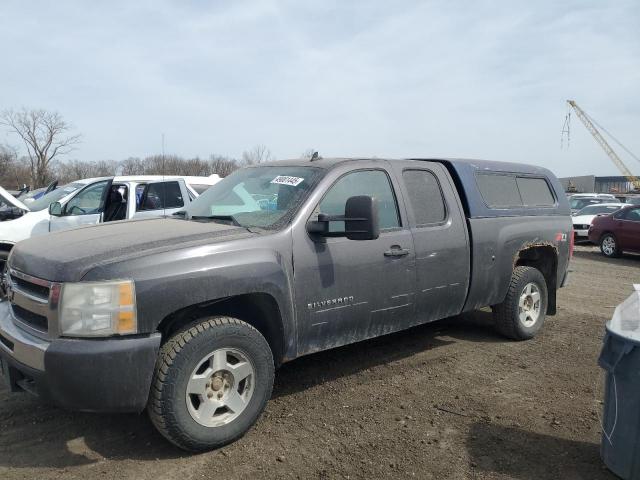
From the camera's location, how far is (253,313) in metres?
3.64

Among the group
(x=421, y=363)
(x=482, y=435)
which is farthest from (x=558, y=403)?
(x=421, y=363)

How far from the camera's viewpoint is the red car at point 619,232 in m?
13.6

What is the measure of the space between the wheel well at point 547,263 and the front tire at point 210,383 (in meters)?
3.79

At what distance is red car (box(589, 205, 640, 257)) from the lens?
13.6m

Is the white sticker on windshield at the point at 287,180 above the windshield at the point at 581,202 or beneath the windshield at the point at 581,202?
above

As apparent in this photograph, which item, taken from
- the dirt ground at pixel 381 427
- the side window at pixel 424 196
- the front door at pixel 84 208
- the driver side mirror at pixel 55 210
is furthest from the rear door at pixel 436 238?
the driver side mirror at pixel 55 210

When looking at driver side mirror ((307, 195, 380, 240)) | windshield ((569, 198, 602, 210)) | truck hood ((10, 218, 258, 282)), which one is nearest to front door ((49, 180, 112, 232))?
truck hood ((10, 218, 258, 282))

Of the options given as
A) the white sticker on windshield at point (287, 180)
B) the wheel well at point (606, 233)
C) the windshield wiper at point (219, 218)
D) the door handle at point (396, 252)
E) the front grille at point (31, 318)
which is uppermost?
the white sticker on windshield at point (287, 180)

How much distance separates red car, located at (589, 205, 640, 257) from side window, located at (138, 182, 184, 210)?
37.7 feet

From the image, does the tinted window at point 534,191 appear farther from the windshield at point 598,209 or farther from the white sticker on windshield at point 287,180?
the windshield at point 598,209

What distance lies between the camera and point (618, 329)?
9.64ft

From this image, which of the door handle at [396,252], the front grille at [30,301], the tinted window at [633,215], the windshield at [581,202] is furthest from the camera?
the windshield at [581,202]

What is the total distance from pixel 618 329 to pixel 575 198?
21.7 m

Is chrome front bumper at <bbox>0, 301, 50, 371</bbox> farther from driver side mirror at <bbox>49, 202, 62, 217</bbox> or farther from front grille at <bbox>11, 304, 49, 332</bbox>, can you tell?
driver side mirror at <bbox>49, 202, 62, 217</bbox>
